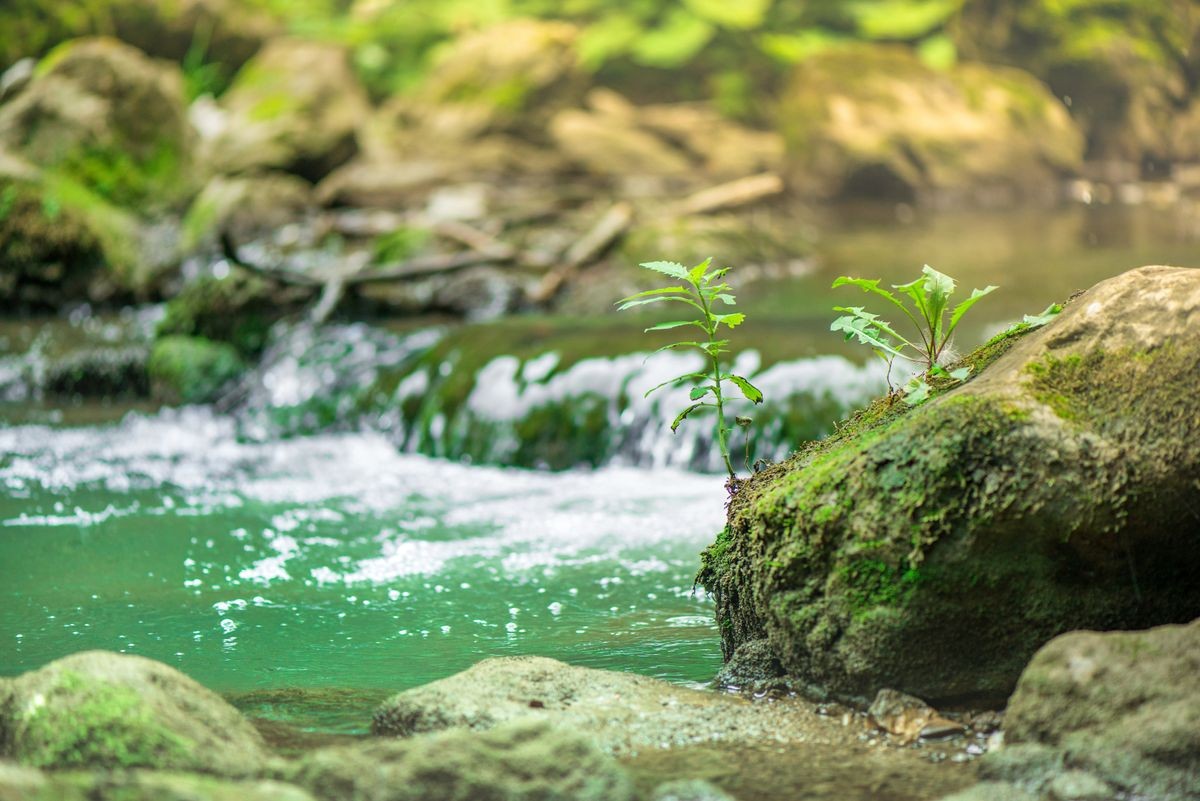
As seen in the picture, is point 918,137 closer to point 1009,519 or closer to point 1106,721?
point 1009,519

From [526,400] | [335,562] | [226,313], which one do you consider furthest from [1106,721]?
[226,313]

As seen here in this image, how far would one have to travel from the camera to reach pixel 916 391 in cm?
281

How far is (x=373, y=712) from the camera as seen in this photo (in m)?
2.79

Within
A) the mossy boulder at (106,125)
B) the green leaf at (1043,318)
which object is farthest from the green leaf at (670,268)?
the mossy boulder at (106,125)

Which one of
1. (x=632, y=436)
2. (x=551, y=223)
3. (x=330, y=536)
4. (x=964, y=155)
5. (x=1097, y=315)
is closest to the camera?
(x=1097, y=315)

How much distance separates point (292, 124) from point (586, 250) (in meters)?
3.87

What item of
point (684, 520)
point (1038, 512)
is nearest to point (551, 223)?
point (684, 520)

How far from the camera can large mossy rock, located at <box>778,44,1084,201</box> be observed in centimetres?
1507

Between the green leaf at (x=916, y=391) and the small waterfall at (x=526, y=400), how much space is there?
2632 millimetres

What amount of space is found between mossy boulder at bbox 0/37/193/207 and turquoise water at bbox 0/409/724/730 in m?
4.23

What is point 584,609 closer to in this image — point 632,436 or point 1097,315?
point 1097,315

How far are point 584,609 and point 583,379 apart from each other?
287 cm

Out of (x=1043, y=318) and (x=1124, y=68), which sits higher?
(x=1124, y=68)

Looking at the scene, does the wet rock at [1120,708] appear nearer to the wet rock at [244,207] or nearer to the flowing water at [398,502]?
the flowing water at [398,502]
